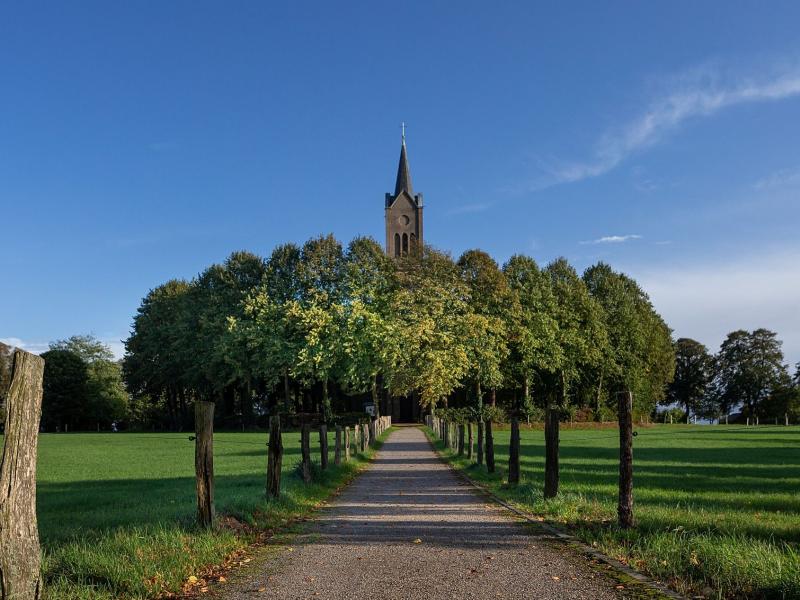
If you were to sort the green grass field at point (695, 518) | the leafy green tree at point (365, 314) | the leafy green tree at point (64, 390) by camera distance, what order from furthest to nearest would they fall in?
the leafy green tree at point (64, 390) < the leafy green tree at point (365, 314) < the green grass field at point (695, 518)

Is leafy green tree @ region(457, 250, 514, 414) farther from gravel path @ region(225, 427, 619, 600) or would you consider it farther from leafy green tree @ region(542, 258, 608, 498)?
gravel path @ region(225, 427, 619, 600)

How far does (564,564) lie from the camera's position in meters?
7.39

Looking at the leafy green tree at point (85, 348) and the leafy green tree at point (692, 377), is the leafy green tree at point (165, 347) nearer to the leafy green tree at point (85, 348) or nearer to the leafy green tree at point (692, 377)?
the leafy green tree at point (85, 348)

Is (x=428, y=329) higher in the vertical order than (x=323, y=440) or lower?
higher

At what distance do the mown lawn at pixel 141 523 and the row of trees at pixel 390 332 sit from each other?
93.1ft

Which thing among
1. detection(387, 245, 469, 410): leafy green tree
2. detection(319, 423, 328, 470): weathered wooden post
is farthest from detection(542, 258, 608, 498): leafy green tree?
detection(319, 423, 328, 470): weathered wooden post

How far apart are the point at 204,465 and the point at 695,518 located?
23.5 ft

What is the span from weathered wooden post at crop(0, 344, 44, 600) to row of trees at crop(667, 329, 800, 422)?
327 feet

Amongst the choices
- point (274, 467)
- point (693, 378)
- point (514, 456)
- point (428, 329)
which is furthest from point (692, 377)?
point (274, 467)

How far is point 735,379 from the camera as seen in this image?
97.5 meters

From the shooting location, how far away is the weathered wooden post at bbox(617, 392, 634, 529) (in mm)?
9211

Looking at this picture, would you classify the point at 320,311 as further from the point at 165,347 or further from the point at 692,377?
the point at 692,377

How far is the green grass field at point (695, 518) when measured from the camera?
6.48 m

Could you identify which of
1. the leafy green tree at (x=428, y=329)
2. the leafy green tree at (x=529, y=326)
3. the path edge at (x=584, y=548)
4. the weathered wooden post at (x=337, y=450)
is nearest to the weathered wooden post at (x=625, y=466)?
the path edge at (x=584, y=548)
